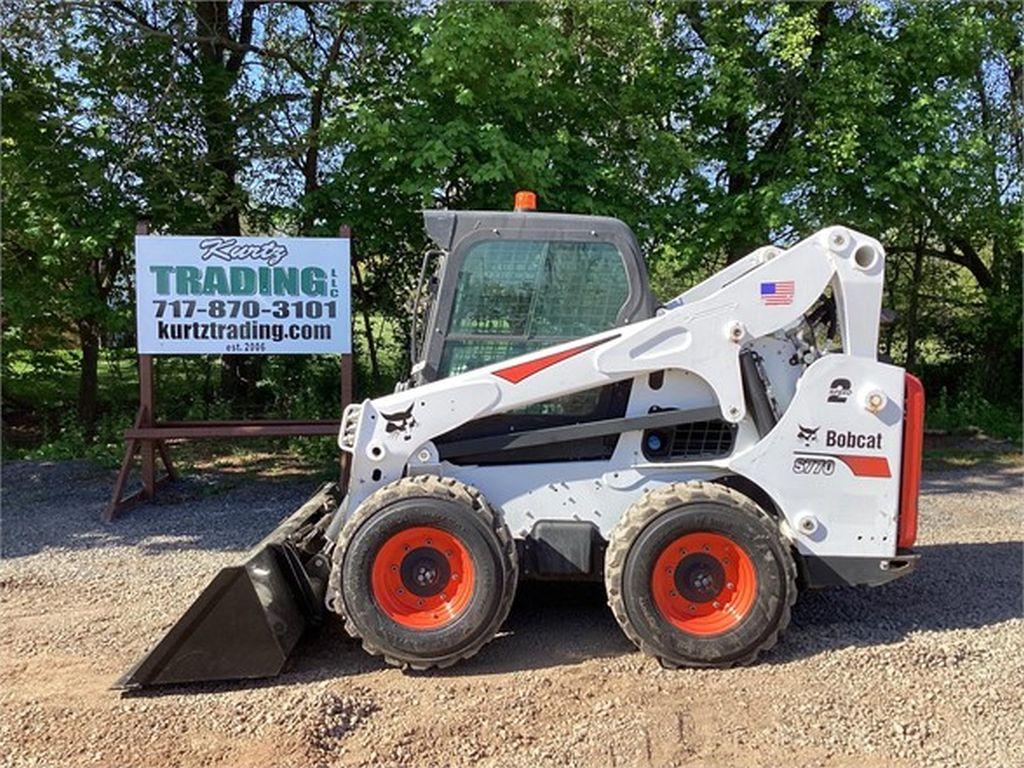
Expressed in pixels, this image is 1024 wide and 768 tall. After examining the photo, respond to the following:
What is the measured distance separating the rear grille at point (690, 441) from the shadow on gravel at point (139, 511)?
348cm

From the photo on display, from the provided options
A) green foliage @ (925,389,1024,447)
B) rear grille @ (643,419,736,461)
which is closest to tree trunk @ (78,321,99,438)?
rear grille @ (643,419,736,461)

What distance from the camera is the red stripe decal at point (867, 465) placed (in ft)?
14.0

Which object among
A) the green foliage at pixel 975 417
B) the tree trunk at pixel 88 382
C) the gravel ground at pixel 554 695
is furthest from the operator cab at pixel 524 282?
the green foliage at pixel 975 417

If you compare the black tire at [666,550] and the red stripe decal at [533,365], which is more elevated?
the red stripe decal at [533,365]

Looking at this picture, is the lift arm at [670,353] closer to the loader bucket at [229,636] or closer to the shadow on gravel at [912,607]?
the loader bucket at [229,636]

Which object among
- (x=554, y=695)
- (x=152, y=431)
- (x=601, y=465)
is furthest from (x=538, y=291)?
(x=152, y=431)

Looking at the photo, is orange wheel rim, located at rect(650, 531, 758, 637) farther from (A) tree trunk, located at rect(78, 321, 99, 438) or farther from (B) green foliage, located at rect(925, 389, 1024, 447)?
(A) tree trunk, located at rect(78, 321, 99, 438)

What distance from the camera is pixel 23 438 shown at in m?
11.4

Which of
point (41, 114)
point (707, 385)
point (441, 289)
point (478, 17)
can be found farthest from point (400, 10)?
point (707, 385)

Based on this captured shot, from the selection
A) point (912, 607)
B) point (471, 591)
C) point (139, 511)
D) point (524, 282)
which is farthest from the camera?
point (139, 511)

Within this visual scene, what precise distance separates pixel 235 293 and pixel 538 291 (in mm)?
3941

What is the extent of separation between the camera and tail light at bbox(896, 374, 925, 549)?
14.1 feet

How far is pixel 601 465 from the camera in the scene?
14.5 feet

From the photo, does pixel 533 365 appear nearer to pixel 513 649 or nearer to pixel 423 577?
pixel 423 577
